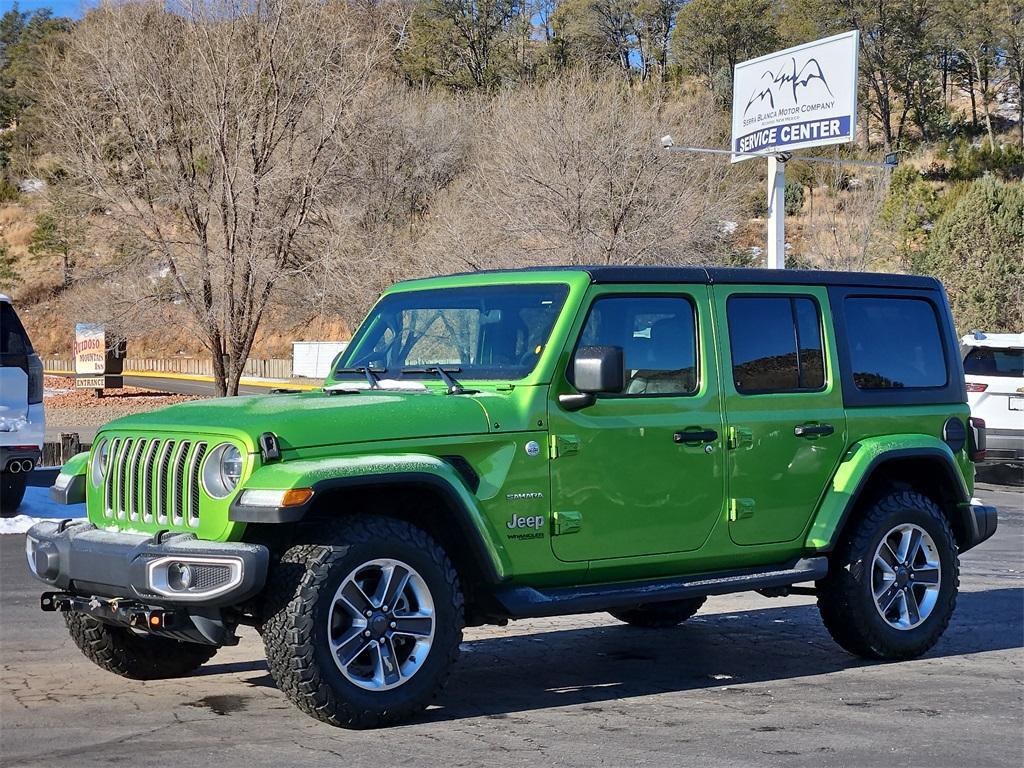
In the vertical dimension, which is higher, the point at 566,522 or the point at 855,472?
the point at 855,472

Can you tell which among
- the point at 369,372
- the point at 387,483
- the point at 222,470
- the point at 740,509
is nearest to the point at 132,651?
the point at 222,470

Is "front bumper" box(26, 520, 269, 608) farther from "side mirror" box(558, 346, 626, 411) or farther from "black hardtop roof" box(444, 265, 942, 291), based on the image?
"black hardtop roof" box(444, 265, 942, 291)

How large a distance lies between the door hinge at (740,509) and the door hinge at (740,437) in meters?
0.28

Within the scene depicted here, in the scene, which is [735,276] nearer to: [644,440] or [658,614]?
[644,440]

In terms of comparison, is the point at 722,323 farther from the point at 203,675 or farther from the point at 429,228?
the point at 429,228

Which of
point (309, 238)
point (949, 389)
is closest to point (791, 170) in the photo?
point (309, 238)

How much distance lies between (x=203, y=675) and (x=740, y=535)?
285 cm

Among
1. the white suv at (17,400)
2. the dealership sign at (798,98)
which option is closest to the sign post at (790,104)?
the dealership sign at (798,98)

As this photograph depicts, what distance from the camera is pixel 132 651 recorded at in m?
6.79

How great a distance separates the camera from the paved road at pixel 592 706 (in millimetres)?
5414

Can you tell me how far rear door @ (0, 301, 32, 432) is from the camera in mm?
13109

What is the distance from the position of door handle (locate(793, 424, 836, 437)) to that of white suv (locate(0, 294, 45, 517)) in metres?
8.51

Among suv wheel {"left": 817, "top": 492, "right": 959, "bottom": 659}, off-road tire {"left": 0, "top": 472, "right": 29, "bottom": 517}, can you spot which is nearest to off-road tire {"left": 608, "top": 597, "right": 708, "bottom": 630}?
suv wheel {"left": 817, "top": 492, "right": 959, "bottom": 659}

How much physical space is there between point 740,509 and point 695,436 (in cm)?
48
